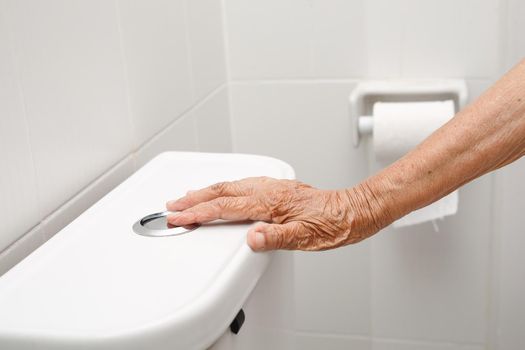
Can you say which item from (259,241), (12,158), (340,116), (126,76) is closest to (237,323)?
(259,241)

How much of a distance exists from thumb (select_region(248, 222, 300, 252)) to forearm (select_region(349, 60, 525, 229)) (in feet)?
0.36

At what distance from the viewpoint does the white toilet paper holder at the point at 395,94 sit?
120 centimetres

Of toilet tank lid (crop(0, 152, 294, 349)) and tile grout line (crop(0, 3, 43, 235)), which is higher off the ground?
tile grout line (crop(0, 3, 43, 235))

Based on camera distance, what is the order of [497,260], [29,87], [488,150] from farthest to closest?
1. [497,260]
2. [488,150]
3. [29,87]

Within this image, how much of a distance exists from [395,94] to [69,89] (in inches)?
26.8

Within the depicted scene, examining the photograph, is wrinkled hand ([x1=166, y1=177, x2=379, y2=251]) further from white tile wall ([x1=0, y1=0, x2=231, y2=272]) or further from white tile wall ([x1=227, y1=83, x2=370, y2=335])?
white tile wall ([x1=227, y1=83, x2=370, y2=335])

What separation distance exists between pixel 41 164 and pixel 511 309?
0.98m

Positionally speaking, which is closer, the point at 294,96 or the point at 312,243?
the point at 312,243

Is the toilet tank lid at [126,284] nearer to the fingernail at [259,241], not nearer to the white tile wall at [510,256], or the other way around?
the fingernail at [259,241]

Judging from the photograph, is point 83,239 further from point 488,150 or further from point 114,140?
point 488,150

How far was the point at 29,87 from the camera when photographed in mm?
639

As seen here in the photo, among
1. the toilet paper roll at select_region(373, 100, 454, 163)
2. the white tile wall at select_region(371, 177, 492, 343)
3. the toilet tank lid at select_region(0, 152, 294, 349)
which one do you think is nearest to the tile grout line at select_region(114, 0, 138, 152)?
the toilet tank lid at select_region(0, 152, 294, 349)

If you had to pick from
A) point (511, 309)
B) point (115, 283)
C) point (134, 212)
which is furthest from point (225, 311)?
point (511, 309)

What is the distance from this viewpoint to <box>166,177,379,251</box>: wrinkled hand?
667mm
